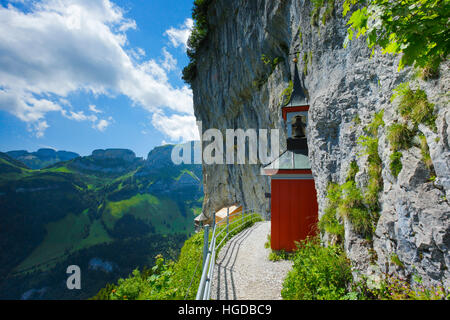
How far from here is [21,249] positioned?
134 metres

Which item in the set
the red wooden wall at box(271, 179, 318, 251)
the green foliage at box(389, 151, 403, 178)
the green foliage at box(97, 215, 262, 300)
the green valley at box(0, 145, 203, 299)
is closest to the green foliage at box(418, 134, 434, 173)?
the green foliage at box(389, 151, 403, 178)

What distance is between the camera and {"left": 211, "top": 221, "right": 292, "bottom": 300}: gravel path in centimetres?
600

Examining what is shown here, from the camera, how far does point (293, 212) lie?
846 centimetres

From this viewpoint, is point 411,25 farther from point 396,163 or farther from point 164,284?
point 164,284

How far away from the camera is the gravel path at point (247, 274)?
19.7 ft

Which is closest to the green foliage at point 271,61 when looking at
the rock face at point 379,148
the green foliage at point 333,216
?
the rock face at point 379,148

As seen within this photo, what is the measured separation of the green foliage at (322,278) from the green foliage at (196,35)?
33344 mm

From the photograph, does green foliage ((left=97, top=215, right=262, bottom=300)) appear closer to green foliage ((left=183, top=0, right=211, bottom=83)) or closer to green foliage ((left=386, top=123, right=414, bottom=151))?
green foliage ((left=386, top=123, right=414, bottom=151))

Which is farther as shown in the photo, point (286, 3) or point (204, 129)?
point (204, 129)

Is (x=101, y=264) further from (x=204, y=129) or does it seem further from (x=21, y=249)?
(x=204, y=129)

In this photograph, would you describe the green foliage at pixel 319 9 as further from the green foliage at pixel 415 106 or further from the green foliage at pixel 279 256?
the green foliage at pixel 279 256

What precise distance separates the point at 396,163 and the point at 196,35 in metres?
34.7
